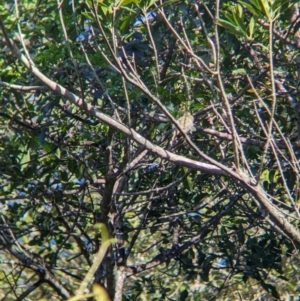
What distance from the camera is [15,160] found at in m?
5.20

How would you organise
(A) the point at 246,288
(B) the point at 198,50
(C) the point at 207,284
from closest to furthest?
(B) the point at 198,50, (C) the point at 207,284, (A) the point at 246,288

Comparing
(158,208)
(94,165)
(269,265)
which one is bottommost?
(269,265)

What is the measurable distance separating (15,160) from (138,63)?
1477mm

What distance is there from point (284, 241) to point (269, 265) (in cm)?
19

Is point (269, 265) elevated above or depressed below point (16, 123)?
below

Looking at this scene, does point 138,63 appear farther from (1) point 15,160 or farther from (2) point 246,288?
(2) point 246,288

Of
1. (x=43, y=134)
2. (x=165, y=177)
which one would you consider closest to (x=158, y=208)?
(x=165, y=177)

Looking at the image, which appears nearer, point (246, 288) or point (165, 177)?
point (165, 177)

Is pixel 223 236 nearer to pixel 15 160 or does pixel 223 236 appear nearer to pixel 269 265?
pixel 269 265

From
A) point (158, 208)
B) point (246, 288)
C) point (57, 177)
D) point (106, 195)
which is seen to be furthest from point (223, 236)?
point (246, 288)

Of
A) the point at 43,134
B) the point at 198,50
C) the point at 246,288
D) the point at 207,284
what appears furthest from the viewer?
the point at 246,288

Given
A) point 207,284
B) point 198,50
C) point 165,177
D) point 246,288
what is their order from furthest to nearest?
point 246,288 < point 207,284 < point 165,177 < point 198,50

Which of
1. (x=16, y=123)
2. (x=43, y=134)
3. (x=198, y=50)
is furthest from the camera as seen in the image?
(x=16, y=123)

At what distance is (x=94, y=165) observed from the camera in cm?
507
